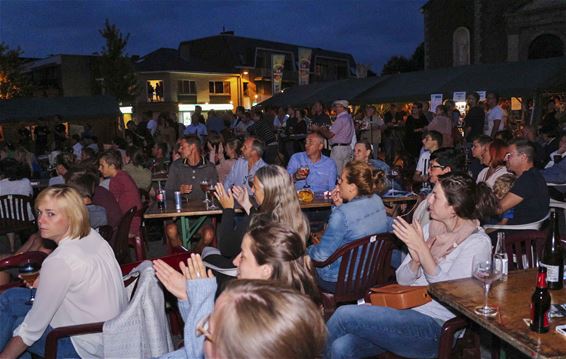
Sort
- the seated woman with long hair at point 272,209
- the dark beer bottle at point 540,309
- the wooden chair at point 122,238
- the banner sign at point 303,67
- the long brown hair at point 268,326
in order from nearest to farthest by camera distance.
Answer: the long brown hair at point 268,326, the dark beer bottle at point 540,309, the seated woman with long hair at point 272,209, the wooden chair at point 122,238, the banner sign at point 303,67

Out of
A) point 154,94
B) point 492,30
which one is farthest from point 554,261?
point 154,94

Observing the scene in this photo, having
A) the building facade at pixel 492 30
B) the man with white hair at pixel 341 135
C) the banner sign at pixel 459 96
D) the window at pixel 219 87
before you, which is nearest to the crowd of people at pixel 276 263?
the man with white hair at pixel 341 135

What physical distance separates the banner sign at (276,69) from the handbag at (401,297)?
71.8 feet

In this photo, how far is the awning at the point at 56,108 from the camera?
18516mm

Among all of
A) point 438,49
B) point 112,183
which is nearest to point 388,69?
point 438,49

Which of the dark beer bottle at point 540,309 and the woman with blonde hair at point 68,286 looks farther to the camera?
the woman with blonde hair at point 68,286

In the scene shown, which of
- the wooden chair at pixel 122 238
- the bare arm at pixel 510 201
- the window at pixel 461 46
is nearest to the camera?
the bare arm at pixel 510 201

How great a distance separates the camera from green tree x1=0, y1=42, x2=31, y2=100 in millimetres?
29688

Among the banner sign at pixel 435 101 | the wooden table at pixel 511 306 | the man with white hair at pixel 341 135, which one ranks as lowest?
the wooden table at pixel 511 306

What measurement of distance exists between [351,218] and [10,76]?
104 feet

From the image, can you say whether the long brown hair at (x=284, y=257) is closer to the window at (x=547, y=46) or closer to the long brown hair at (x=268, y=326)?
the long brown hair at (x=268, y=326)

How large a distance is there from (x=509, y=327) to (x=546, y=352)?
26cm

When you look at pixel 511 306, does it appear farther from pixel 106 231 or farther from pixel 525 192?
pixel 106 231

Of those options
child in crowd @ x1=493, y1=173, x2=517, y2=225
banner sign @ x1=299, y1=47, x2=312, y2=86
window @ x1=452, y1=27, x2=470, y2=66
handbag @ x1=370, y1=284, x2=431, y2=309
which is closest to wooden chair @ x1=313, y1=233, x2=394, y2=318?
handbag @ x1=370, y1=284, x2=431, y2=309
